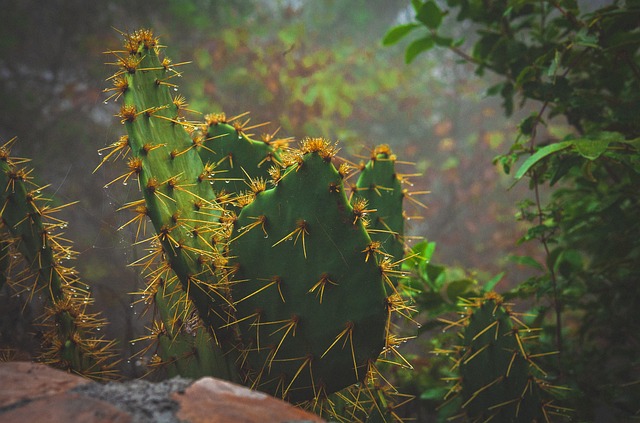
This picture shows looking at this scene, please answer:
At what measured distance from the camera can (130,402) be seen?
30.7 inches

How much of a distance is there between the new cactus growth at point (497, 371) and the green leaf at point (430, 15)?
103cm

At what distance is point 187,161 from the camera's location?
120 cm

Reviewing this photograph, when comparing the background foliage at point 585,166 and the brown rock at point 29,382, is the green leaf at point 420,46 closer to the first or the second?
the background foliage at point 585,166

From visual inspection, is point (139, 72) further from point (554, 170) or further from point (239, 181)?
point (554, 170)

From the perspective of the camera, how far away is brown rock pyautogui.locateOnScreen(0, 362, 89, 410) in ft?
2.52

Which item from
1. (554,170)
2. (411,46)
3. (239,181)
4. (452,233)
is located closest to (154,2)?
(411,46)

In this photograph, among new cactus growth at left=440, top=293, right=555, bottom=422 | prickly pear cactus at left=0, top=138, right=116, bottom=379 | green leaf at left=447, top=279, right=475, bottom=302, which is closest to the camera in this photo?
prickly pear cactus at left=0, top=138, right=116, bottom=379

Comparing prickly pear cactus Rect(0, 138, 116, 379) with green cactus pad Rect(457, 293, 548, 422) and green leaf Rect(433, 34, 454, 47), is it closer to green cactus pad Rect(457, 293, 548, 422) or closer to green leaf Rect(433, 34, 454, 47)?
green cactus pad Rect(457, 293, 548, 422)

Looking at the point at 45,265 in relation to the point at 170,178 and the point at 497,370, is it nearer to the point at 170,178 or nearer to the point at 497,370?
the point at 170,178

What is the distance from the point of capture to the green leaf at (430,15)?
175 centimetres

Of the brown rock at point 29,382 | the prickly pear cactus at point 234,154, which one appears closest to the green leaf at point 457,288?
the prickly pear cactus at point 234,154

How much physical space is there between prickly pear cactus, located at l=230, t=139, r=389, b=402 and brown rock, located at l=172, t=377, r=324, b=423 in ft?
0.73

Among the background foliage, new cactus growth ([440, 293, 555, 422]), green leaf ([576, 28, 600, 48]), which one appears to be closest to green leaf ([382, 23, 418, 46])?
the background foliage

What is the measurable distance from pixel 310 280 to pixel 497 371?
65 cm
